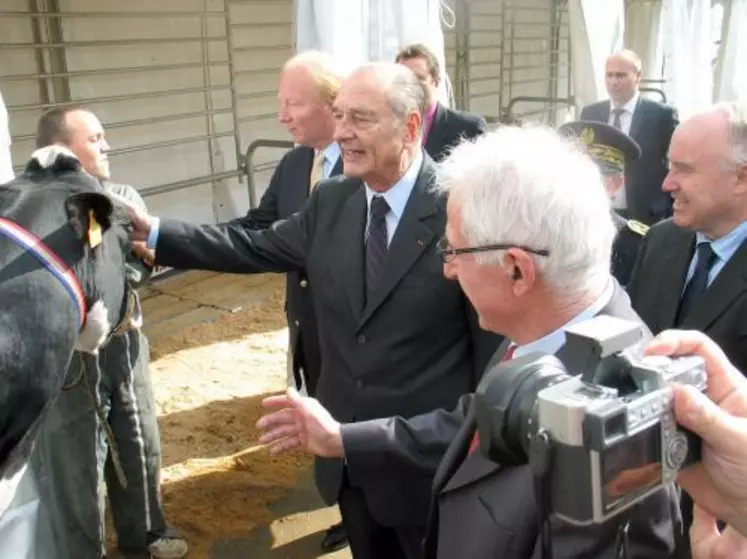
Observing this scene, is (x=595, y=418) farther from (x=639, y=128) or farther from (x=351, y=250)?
(x=639, y=128)

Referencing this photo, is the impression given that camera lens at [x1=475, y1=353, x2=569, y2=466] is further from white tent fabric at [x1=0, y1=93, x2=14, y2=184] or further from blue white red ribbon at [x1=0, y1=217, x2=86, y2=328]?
white tent fabric at [x1=0, y1=93, x2=14, y2=184]

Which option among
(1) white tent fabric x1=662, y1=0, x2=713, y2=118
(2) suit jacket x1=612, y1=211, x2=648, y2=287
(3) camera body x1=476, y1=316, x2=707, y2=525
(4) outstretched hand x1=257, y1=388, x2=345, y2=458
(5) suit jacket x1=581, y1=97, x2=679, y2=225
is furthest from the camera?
(1) white tent fabric x1=662, y1=0, x2=713, y2=118

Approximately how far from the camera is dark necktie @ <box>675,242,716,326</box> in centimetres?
184

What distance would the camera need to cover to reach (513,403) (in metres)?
0.71

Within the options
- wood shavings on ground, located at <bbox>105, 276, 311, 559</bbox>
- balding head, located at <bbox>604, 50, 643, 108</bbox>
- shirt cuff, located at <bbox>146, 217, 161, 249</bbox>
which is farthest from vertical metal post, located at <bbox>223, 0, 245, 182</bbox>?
shirt cuff, located at <bbox>146, 217, 161, 249</bbox>

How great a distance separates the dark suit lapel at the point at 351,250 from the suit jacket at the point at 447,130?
54.9 inches

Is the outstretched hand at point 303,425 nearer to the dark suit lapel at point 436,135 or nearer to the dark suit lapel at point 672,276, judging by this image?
the dark suit lapel at point 672,276

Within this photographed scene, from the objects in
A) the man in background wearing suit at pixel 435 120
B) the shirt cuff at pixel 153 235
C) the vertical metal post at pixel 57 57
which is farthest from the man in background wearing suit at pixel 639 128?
the vertical metal post at pixel 57 57

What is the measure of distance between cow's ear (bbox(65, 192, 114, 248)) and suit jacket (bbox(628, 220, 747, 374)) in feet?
4.28

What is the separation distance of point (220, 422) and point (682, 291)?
7.71ft

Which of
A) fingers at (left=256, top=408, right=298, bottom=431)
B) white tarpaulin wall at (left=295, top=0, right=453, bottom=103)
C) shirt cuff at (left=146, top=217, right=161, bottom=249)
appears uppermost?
white tarpaulin wall at (left=295, top=0, right=453, bottom=103)

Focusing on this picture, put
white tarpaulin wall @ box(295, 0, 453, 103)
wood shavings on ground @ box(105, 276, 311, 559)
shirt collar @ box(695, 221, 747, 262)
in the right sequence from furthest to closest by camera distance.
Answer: white tarpaulin wall @ box(295, 0, 453, 103), wood shavings on ground @ box(105, 276, 311, 559), shirt collar @ box(695, 221, 747, 262)

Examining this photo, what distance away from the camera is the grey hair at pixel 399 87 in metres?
1.84

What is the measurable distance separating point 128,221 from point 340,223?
1.61ft
